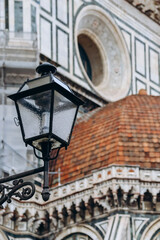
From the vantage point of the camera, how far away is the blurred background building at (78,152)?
20.1 meters

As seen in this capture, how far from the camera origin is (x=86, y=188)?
20.4 metres

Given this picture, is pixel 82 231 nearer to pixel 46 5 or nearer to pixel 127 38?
pixel 46 5

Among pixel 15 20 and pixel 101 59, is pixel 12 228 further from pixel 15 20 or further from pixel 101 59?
pixel 101 59

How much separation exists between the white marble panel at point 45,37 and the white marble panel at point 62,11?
0.65m

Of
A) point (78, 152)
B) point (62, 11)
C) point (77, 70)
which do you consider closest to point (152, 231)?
point (78, 152)

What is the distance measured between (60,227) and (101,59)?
637 centimetres

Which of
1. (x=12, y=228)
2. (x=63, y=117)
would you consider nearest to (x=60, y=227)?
(x=12, y=228)

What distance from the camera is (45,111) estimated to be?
7938mm

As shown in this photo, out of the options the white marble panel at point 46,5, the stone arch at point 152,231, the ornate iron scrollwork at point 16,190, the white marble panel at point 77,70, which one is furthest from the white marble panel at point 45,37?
the ornate iron scrollwork at point 16,190

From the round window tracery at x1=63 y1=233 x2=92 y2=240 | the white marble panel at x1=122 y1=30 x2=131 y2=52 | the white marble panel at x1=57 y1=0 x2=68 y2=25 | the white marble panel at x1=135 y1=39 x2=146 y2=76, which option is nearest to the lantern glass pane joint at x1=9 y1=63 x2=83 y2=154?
the round window tracery at x1=63 y1=233 x2=92 y2=240

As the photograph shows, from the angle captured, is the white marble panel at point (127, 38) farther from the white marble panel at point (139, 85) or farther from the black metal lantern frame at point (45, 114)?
the black metal lantern frame at point (45, 114)

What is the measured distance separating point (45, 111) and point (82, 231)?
42.4 ft

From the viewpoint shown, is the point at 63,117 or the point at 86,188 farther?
→ the point at 86,188

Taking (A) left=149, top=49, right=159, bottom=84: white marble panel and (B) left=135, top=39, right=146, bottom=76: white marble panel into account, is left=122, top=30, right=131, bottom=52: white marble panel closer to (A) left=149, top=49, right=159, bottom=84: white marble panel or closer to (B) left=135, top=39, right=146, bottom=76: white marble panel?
(B) left=135, top=39, right=146, bottom=76: white marble panel
